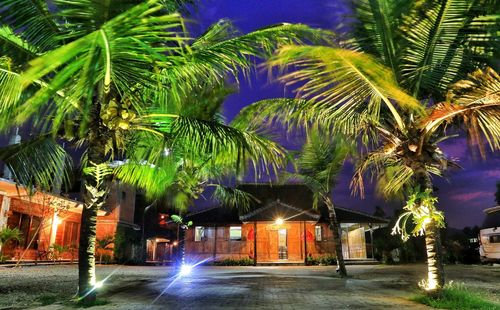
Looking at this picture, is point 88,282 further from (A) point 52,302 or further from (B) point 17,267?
(B) point 17,267

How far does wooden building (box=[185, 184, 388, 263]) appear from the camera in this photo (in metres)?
27.0

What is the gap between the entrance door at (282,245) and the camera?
28719mm

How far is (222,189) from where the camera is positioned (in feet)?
42.4

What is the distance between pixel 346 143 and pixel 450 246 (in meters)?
23.3

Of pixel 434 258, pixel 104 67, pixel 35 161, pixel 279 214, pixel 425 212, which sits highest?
pixel 279 214

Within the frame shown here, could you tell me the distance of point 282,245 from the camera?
29016 millimetres

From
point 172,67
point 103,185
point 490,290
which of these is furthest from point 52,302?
point 490,290

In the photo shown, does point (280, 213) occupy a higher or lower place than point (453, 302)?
higher

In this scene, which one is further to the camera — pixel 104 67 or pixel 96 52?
pixel 104 67

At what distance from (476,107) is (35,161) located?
7.64m

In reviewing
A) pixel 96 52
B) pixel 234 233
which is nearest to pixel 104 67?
pixel 96 52

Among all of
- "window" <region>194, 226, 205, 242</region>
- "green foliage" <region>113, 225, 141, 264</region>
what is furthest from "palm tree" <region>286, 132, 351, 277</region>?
"green foliage" <region>113, 225, 141, 264</region>

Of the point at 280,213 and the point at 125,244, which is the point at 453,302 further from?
the point at 125,244

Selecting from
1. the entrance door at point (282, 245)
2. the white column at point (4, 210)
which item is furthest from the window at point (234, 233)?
the white column at point (4, 210)
